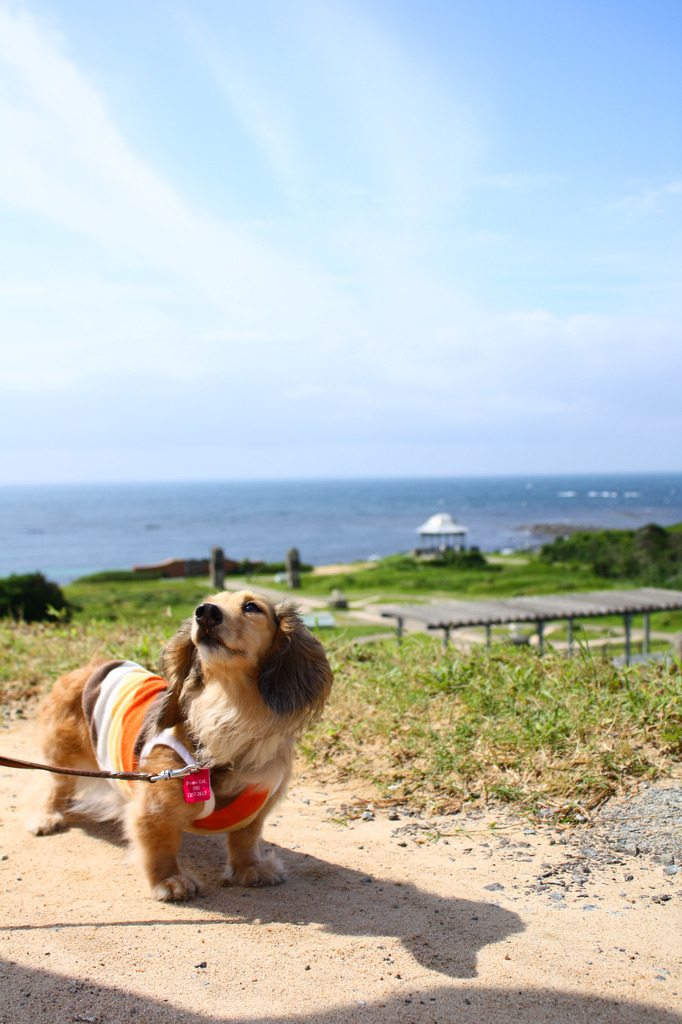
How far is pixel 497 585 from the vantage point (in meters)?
25.1

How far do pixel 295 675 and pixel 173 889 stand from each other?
1098 millimetres

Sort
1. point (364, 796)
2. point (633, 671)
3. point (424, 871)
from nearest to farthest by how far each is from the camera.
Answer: point (424, 871)
point (364, 796)
point (633, 671)

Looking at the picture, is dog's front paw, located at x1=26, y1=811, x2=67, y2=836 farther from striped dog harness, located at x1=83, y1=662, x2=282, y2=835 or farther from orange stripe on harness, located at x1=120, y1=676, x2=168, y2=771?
orange stripe on harness, located at x1=120, y1=676, x2=168, y2=771

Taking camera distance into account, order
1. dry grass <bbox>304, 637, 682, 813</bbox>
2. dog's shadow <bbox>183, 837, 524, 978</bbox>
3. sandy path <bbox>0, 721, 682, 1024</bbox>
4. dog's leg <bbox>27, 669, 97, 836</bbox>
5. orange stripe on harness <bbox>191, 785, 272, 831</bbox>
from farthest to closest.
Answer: dry grass <bbox>304, 637, 682, 813</bbox>, dog's leg <bbox>27, 669, 97, 836</bbox>, orange stripe on harness <bbox>191, 785, 272, 831</bbox>, dog's shadow <bbox>183, 837, 524, 978</bbox>, sandy path <bbox>0, 721, 682, 1024</bbox>

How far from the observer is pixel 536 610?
11547mm

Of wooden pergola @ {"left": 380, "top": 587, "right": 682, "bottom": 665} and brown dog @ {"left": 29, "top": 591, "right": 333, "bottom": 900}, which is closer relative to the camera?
brown dog @ {"left": 29, "top": 591, "right": 333, "bottom": 900}

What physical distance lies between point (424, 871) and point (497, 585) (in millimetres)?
22156

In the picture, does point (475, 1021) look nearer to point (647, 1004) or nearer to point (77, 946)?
point (647, 1004)

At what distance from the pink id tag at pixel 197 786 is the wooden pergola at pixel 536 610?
24.0 ft

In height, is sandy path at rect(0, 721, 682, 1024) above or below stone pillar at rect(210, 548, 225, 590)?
above

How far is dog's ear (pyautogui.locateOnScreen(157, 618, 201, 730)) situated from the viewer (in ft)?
10.5

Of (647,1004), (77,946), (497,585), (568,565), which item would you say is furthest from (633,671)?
(568,565)

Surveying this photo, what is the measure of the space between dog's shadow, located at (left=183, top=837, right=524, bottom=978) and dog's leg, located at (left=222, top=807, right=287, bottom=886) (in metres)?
0.06

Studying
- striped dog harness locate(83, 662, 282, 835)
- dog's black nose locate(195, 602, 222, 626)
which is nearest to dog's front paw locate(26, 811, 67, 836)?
striped dog harness locate(83, 662, 282, 835)
